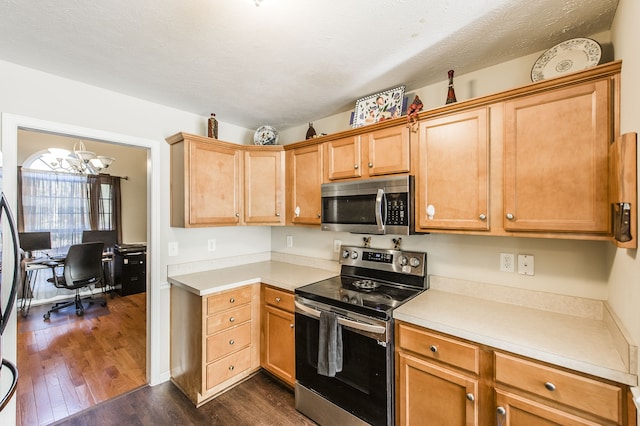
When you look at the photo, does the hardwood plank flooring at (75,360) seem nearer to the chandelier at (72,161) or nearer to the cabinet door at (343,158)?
the chandelier at (72,161)

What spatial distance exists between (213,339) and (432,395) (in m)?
1.58

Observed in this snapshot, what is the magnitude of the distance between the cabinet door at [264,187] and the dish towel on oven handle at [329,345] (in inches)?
45.6

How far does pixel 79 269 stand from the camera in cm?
409

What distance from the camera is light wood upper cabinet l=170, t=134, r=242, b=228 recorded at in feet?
7.54

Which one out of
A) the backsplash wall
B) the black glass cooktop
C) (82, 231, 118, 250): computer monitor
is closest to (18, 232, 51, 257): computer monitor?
Answer: (82, 231, 118, 250): computer monitor

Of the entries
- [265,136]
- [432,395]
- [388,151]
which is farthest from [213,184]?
[432,395]

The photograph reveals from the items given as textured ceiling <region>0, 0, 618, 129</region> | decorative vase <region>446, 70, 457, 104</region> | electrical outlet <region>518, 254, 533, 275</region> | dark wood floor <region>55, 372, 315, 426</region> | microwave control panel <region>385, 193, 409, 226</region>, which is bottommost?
dark wood floor <region>55, 372, 315, 426</region>

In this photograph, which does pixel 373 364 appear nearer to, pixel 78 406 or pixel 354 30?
pixel 354 30

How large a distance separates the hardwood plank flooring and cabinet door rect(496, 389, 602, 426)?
2674 mm

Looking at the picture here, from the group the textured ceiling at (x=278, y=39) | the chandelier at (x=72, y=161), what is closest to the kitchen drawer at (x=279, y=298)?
the textured ceiling at (x=278, y=39)

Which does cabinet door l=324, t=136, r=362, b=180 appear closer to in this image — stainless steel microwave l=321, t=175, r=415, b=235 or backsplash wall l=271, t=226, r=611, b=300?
stainless steel microwave l=321, t=175, r=415, b=235

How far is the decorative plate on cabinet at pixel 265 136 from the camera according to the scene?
2850 mm

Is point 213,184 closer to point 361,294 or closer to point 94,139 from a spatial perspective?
point 94,139

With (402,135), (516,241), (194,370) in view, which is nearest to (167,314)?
(194,370)
